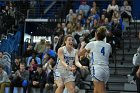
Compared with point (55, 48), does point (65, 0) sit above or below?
above

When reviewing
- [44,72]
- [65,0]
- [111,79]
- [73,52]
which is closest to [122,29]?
[111,79]

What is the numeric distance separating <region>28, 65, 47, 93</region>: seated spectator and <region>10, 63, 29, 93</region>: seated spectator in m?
0.24

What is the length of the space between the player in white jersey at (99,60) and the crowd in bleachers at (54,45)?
5290 millimetres

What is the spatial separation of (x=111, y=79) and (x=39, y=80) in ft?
9.50

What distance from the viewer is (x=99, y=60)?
10.2m

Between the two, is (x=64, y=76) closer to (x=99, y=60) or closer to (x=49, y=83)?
(x=99, y=60)

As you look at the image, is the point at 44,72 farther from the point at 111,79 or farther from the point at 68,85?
the point at 68,85

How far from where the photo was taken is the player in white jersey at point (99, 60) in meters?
10.1

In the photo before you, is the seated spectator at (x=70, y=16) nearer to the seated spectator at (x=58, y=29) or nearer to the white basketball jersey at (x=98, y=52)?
the seated spectator at (x=58, y=29)

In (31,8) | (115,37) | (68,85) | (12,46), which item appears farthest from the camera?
(31,8)

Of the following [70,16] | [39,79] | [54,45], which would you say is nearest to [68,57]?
[39,79]

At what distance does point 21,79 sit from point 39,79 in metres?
0.79

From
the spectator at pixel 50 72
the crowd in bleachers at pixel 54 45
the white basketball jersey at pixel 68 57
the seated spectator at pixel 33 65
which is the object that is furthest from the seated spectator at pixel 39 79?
the white basketball jersey at pixel 68 57

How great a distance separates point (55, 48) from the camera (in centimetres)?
1878
